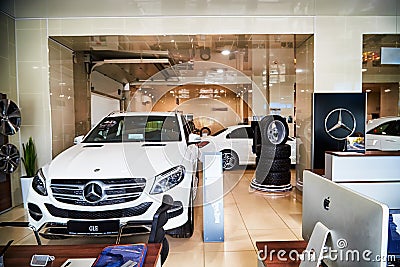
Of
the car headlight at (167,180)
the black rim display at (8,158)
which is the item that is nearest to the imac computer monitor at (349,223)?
the car headlight at (167,180)

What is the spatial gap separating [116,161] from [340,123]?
339 cm

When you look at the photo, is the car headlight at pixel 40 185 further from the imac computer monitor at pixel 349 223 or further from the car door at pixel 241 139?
the car door at pixel 241 139

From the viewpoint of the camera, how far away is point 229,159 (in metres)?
7.06

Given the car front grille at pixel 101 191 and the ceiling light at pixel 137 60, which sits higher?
the ceiling light at pixel 137 60

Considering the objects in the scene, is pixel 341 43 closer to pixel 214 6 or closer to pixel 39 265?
pixel 214 6

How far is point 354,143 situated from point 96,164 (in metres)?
2.49

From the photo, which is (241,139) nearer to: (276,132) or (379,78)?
(276,132)

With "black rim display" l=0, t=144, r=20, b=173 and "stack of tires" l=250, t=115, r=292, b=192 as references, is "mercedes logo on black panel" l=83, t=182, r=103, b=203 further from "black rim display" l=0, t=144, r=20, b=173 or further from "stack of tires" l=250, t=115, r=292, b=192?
"stack of tires" l=250, t=115, r=292, b=192

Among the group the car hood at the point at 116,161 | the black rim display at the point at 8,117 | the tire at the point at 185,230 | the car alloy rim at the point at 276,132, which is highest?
the black rim display at the point at 8,117

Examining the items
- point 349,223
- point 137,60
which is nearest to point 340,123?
point 349,223

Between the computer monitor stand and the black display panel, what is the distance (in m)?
3.48

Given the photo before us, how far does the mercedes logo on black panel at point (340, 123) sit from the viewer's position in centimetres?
463

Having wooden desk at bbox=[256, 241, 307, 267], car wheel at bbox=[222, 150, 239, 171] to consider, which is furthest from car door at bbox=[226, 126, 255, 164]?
wooden desk at bbox=[256, 241, 307, 267]

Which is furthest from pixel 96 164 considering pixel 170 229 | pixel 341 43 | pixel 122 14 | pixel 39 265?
pixel 341 43
